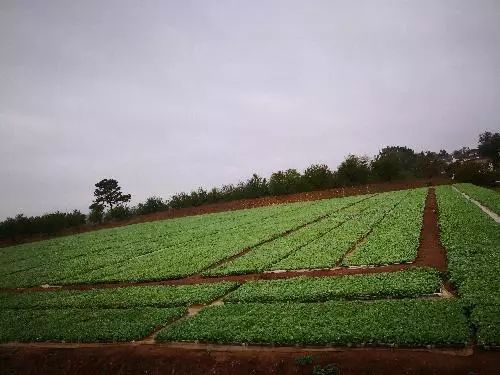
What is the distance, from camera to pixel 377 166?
79.1 m

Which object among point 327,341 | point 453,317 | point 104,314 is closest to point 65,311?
point 104,314

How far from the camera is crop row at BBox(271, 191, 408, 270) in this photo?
72.3 feet

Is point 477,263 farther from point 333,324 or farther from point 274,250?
point 274,250

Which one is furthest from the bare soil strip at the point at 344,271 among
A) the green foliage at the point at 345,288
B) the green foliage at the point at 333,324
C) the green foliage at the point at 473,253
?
the green foliage at the point at 333,324

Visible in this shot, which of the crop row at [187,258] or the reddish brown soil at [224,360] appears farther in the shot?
the crop row at [187,258]

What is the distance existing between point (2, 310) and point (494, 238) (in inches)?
1150

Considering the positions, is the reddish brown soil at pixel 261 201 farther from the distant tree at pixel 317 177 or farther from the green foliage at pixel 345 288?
the green foliage at pixel 345 288

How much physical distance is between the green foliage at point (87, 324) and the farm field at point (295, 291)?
0.06 m

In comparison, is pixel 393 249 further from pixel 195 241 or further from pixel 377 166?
pixel 377 166

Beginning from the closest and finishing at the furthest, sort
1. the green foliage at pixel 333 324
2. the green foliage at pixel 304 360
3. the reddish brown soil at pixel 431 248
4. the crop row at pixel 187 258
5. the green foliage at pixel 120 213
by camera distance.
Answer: the green foliage at pixel 304 360
the green foliage at pixel 333 324
the reddish brown soil at pixel 431 248
the crop row at pixel 187 258
the green foliage at pixel 120 213

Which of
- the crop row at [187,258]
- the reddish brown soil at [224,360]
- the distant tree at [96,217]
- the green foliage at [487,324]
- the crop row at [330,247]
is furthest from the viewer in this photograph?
the distant tree at [96,217]

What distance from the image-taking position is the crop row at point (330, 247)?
22.0m

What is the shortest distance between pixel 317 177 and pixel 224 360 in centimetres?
7078

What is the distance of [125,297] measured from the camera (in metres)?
20.7
